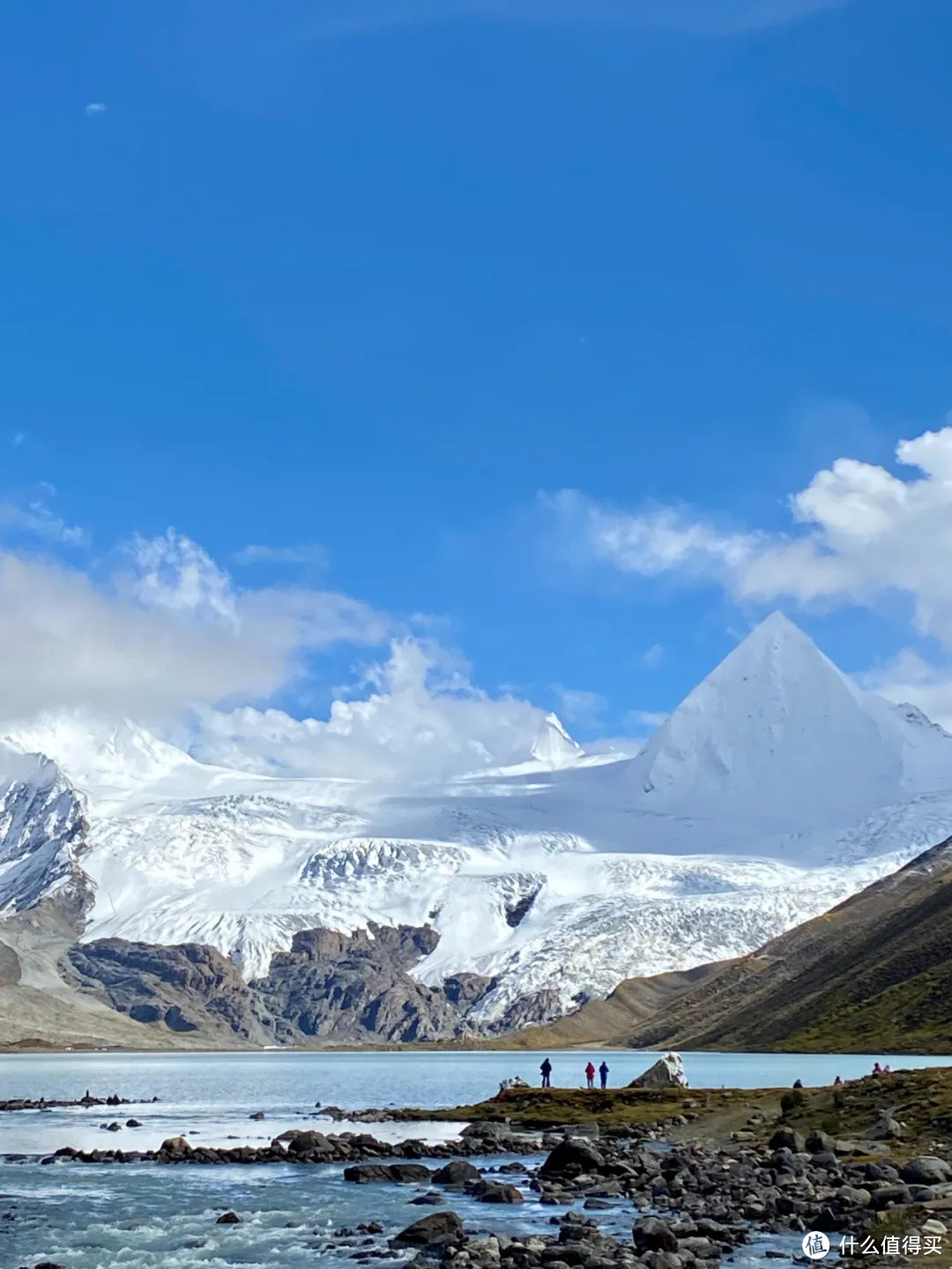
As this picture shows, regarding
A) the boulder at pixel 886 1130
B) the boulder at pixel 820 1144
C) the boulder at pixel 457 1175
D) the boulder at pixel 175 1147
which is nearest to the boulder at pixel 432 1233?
the boulder at pixel 457 1175

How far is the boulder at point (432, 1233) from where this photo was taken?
127 feet

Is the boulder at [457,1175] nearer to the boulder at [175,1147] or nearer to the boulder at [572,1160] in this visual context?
the boulder at [572,1160]

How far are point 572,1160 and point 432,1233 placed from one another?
53.2 ft

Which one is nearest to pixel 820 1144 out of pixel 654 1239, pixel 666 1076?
pixel 654 1239

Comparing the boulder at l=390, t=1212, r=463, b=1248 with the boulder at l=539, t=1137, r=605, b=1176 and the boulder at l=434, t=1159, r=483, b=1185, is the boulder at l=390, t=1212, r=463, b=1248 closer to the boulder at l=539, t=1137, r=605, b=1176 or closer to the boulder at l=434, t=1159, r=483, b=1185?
the boulder at l=434, t=1159, r=483, b=1185

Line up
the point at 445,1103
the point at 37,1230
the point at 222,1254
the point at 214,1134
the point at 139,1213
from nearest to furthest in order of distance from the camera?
the point at 222,1254 < the point at 37,1230 < the point at 139,1213 < the point at 214,1134 < the point at 445,1103

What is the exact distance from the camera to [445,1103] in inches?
4085

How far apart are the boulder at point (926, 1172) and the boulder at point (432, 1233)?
1308cm

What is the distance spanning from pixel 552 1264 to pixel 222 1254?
36.6 ft

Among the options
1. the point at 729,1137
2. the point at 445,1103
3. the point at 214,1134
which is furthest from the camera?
the point at 445,1103

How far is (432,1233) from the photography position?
129ft

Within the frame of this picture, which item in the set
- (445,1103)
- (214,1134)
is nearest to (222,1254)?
(214,1134)

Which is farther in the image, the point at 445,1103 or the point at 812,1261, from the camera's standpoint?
the point at 445,1103

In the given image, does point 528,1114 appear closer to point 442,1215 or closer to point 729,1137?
point 729,1137
